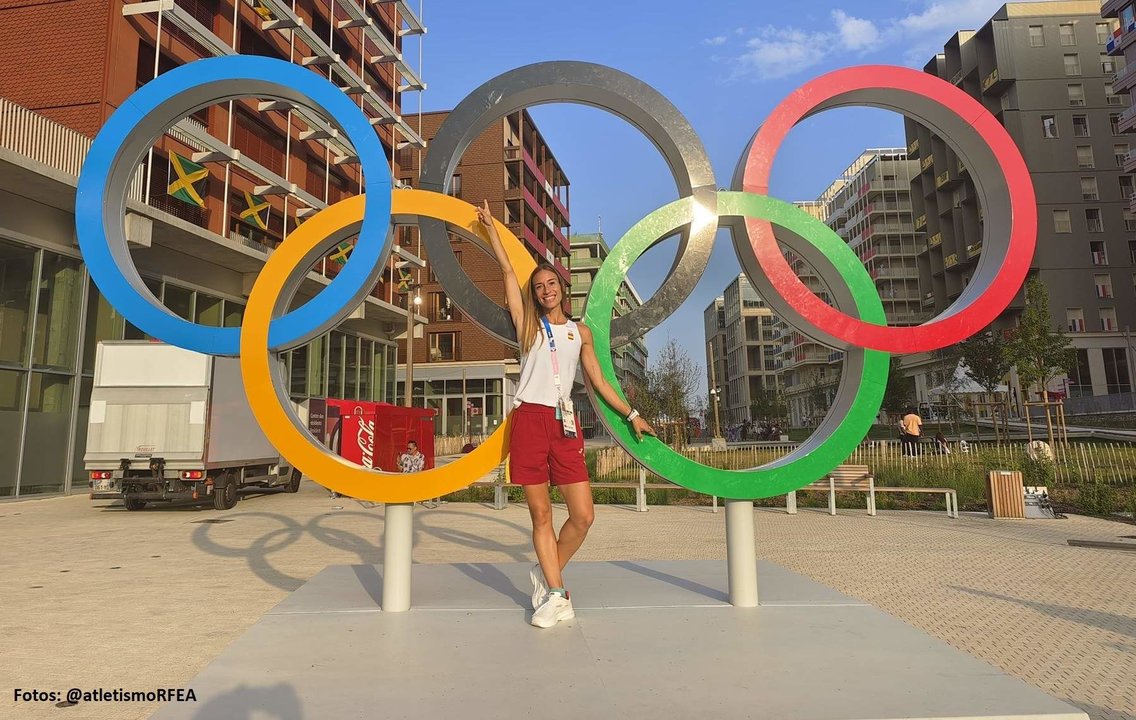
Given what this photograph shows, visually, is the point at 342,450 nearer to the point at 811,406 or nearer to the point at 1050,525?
the point at 1050,525

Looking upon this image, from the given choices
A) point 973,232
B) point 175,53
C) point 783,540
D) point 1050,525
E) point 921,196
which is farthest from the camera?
point 921,196

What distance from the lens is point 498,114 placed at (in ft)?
16.5

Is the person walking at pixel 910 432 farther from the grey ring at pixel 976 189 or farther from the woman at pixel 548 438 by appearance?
the woman at pixel 548 438

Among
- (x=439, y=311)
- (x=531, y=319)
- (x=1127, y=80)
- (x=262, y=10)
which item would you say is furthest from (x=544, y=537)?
(x=1127, y=80)

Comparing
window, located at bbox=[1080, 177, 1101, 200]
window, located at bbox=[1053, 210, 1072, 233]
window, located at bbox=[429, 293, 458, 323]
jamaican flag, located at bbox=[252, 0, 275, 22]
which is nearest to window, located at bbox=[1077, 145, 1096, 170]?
window, located at bbox=[1080, 177, 1101, 200]

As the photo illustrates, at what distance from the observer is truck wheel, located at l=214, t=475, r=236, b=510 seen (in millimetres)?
13633

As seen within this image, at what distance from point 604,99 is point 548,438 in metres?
2.69

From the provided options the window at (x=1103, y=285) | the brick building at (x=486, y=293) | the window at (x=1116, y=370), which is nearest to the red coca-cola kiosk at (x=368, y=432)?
the brick building at (x=486, y=293)

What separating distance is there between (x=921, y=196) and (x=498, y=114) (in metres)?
68.7

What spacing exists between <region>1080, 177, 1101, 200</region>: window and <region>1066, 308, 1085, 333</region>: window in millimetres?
8747

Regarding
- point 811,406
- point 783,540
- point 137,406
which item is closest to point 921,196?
point 811,406

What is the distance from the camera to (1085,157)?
48.0 metres

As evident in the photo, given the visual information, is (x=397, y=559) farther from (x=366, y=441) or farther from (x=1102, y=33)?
(x=1102, y=33)

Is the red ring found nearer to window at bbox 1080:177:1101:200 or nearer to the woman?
the woman
